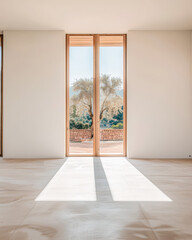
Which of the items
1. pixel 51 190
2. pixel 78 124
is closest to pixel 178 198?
pixel 51 190

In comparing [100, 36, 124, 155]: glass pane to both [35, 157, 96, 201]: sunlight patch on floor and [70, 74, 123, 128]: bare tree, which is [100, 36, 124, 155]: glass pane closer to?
[70, 74, 123, 128]: bare tree

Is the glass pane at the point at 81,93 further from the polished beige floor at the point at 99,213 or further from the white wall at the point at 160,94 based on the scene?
the polished beige floor at the point at 99,213

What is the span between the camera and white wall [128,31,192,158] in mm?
6070

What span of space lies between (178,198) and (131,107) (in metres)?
3.58

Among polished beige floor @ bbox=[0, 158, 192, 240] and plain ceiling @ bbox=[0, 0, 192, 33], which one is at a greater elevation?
plain ceiling @ bbox=[0, 0, 192, 33]

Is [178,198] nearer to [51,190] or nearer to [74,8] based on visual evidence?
[51,190]

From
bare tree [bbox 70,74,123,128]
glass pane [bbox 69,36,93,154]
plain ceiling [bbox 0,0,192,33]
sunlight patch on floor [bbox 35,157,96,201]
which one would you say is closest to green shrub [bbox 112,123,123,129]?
bare tree [bbox 70,74,123,128]

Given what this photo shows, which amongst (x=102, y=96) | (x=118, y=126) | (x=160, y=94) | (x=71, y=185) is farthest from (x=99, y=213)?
(x=160, y=94)

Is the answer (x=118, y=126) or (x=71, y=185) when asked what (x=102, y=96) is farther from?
(x=71, y=185)

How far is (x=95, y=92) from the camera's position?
639cm

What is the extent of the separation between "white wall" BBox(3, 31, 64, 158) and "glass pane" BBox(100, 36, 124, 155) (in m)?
1.23

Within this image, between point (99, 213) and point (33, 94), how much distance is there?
4.51 m

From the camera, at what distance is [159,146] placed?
6.07 m

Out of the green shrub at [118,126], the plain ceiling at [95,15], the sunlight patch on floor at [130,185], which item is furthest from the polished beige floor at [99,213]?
the plain ceiling at [95,15]
